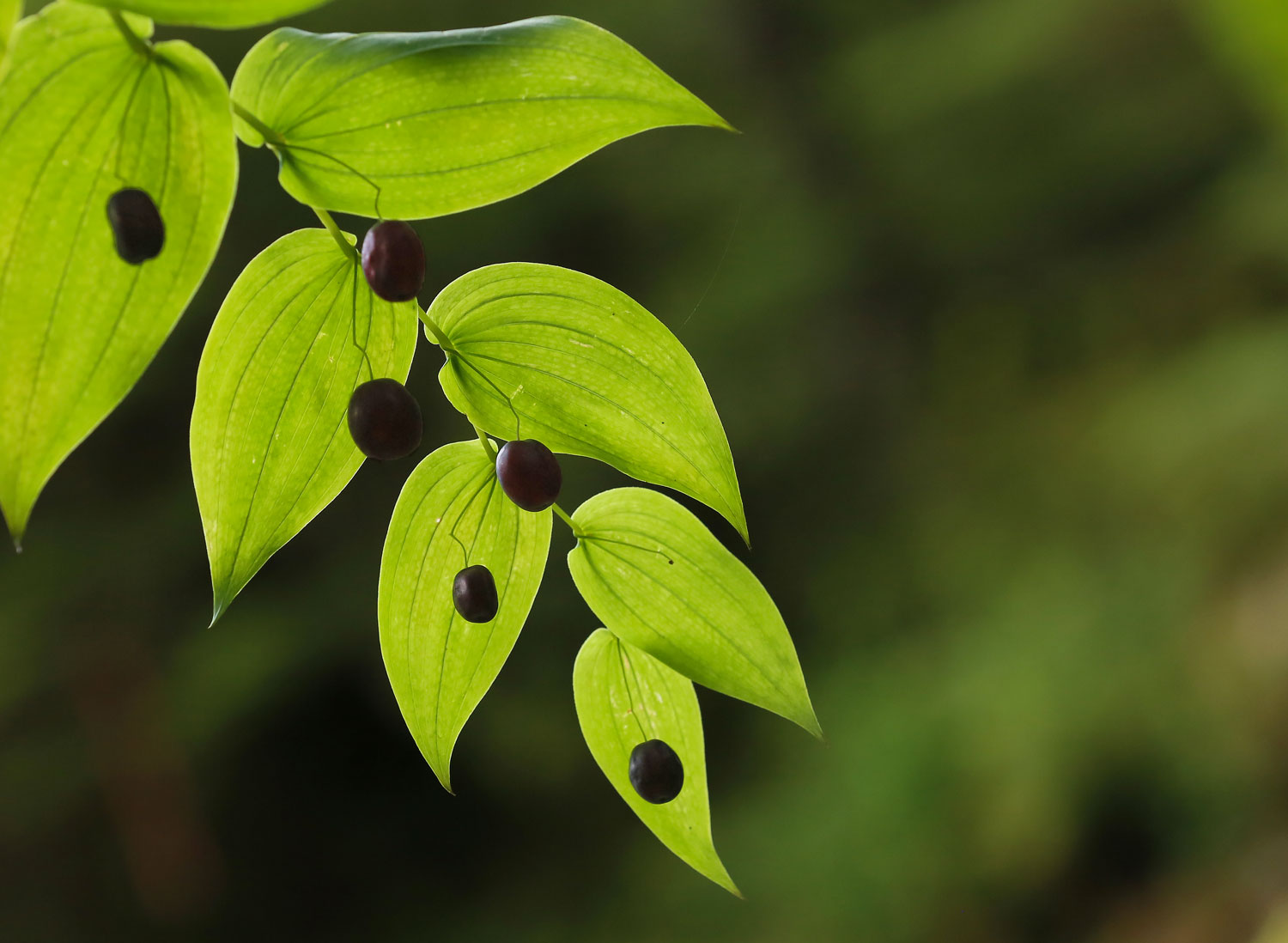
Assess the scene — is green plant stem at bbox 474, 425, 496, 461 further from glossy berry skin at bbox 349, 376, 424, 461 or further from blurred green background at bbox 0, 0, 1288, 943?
blurred green background at bbox 0, 0, 1288, 943

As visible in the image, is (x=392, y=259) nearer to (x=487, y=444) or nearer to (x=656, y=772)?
(x=487, y=444)

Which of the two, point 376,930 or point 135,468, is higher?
point 135,468

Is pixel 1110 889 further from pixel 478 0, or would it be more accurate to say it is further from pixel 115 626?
pixel 478 0

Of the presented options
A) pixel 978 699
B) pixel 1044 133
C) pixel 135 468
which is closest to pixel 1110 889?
pixel 978 699

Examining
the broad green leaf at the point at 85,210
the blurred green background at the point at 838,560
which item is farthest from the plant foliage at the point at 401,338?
the blurred green background at the point at 838,560

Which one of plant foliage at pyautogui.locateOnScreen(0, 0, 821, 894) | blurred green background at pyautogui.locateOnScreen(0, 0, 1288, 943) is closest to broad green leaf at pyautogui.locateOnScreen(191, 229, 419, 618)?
plant foliage at pyautogui.locateOnScreen(0, 0, 821, 894)

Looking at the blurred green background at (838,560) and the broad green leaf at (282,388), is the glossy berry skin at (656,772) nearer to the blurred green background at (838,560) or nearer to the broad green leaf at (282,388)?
the broad green leaf at (282,388)

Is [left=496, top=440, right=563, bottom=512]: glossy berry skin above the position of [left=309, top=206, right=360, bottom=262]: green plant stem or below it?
below
